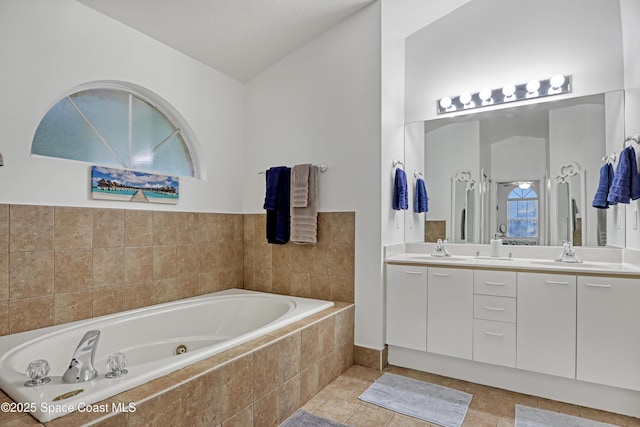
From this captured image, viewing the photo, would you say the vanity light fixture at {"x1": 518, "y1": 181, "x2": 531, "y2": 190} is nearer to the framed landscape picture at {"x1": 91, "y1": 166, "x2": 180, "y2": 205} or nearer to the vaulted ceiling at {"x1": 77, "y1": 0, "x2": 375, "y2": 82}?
the vaulted ceiling at {"x1": 77, "y1": 0, "x2": 375, "y2": 82}

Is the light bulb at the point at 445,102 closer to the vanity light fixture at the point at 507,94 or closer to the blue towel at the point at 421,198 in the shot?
the vanity light fixture at the point at 507,94

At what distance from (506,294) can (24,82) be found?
10.1 feet

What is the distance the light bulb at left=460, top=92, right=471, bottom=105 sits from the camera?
3027 millimetres

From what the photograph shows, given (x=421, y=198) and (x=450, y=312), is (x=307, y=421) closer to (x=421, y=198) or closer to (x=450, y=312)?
(x=450, y=312)

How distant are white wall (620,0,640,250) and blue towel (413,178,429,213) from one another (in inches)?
52.8

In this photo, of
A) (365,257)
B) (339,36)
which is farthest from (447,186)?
(339,36)

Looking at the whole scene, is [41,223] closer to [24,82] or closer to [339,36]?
[24,82]

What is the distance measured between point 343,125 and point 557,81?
162 centimetres

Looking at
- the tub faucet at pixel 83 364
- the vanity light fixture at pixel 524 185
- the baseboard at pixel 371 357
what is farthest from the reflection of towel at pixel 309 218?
the tub faucet at pixel 83 364

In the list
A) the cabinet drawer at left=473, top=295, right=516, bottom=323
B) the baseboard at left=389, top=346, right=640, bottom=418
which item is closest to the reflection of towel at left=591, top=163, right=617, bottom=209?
the cabinet drawer at left=473, top=295, right=516, bottom=323

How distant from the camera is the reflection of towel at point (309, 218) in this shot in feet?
9.57

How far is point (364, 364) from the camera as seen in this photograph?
274 centimetres

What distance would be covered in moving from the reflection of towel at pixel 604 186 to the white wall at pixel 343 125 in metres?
1.47

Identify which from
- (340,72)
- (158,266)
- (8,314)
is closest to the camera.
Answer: (8,314)
